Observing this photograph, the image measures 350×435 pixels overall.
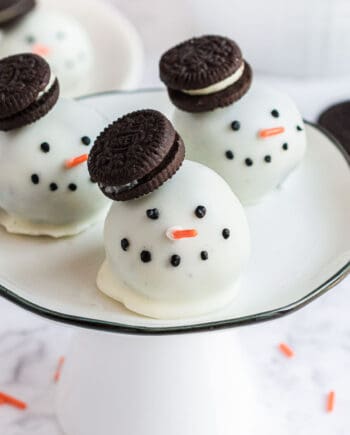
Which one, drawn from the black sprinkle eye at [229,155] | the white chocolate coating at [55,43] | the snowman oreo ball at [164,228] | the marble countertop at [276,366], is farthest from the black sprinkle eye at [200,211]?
the white chocolate coating at [55,43]

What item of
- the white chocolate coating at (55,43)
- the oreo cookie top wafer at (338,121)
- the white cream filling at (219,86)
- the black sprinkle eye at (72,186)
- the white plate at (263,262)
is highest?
the white cream filling at (219,86)

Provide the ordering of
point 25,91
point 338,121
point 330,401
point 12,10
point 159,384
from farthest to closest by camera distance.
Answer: point 338,121 < point 12,10 < point 330,401 < point 159,384 < point 25,91

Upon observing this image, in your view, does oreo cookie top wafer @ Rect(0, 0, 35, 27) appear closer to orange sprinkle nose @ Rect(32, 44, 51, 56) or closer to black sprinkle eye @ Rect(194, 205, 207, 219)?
orange sprinkle nose @ Rect(32, 44, 51, 56)

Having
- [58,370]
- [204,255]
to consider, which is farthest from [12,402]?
[204,255]

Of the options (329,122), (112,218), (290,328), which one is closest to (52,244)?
(112,218)

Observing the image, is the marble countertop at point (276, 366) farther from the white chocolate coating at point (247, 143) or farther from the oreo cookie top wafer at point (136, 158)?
the oreo cookie top wafer at point (136, 158)

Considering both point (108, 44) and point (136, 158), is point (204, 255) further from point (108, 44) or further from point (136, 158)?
point (108, 44)

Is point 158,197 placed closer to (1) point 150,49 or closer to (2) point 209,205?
(2) point 209,205
